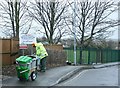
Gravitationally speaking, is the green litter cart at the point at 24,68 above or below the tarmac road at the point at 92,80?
above

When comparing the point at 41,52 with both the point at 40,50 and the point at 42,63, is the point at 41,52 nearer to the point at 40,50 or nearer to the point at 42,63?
the point at 40,50

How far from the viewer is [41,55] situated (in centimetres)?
1589

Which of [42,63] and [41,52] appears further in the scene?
[42,63]

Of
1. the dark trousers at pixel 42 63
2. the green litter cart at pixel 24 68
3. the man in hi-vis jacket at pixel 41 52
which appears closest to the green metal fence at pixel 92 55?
the dark trousers at pixel 42 63

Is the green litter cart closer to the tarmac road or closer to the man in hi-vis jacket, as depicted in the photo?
the tarmac road

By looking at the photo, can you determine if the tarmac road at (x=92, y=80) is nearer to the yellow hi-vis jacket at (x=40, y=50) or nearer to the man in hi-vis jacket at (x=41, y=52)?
the man in hi-vis jacket at (x=41, y=52)

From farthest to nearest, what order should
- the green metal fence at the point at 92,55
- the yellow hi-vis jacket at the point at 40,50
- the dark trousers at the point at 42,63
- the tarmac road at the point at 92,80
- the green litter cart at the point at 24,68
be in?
the green metal fence at the point at 92,55 < the dark trousers at the point at 42,63 < the yellow hi-vis jacket at the point at 40,50 < the tarmac road at the point at 92,80 < the green litter cart at the point at 24,68

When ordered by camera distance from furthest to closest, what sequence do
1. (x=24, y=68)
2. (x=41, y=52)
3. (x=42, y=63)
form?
1. (x=42, y=63)
2. (x=41, y=52)
3. (x=24, y=68)

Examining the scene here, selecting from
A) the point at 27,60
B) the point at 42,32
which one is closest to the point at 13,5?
the point at 42,32

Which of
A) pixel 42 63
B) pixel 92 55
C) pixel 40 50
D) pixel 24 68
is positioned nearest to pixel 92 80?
pixel 42 63

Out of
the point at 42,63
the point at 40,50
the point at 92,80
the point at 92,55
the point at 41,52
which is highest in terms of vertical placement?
the point at 40,50

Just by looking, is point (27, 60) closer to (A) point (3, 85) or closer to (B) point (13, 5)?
(A) point (3, 85)

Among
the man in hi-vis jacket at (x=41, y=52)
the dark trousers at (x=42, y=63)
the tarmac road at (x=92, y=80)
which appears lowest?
the tarmac road at (x=92, y=80)

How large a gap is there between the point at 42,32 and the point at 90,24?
6285mm
